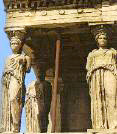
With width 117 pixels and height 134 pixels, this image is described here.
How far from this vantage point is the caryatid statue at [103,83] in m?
14.1

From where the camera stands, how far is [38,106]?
56.3 ft

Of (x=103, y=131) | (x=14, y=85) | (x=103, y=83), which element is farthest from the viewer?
(x=14, y=85)

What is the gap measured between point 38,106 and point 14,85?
247cm

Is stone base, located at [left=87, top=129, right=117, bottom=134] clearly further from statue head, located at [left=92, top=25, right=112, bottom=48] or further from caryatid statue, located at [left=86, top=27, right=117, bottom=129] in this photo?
statue head, located at [left=92, top=25, right=112, bottom=48]

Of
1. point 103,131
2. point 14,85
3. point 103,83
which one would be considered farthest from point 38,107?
point 103,131

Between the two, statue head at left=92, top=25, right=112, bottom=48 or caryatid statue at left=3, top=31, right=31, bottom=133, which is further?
statue head at left=92, top=25, right=112, bottom=48

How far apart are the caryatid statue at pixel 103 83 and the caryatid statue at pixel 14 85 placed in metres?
1.86

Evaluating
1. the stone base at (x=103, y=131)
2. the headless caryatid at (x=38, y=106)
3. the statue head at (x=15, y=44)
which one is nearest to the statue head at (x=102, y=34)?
the statue head at (x=15, y=44)

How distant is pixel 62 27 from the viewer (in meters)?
15.4

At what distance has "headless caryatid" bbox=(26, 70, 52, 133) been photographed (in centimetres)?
1708

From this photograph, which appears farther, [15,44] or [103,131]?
[15,44]

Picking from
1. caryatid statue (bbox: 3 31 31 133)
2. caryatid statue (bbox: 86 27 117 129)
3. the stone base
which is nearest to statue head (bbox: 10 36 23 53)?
caryatid statue (bbox: 3 31 31 133)

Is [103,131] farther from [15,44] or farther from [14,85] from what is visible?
[15,44]

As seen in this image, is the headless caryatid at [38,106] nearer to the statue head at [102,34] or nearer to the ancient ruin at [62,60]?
the ancient ruin at [62,60]
